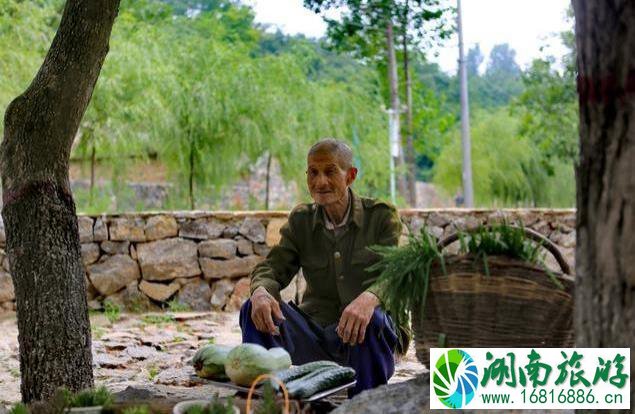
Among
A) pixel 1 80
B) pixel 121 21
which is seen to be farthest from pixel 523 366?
pixel 121 21

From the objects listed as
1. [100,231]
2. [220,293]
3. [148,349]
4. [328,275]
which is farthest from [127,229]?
[328,275]

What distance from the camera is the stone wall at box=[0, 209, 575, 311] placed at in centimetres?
831

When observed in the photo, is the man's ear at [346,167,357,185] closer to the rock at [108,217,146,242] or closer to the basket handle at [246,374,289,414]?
the basket handle at [246,374,289,414]

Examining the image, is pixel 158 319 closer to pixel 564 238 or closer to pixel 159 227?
pixel 159 227

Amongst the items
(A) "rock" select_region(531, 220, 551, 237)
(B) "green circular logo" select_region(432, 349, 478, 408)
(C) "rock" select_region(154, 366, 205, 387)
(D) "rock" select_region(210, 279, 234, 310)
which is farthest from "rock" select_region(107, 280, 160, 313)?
(B) "green circular logo" select_region(432, 349, 478, 408)

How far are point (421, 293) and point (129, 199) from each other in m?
11.8

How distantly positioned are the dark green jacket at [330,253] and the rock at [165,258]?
4.74 meters

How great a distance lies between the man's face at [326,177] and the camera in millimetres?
3547

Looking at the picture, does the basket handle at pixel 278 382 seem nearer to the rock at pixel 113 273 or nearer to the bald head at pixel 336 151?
the bald head at pixel 336 151

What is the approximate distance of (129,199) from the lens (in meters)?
13.8

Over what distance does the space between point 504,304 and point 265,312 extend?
3.85ft

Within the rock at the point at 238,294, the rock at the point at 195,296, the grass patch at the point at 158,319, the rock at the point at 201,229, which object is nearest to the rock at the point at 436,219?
the rock at the point at 238,294

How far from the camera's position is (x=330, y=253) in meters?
3.66

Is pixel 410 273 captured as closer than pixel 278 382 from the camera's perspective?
Yes
